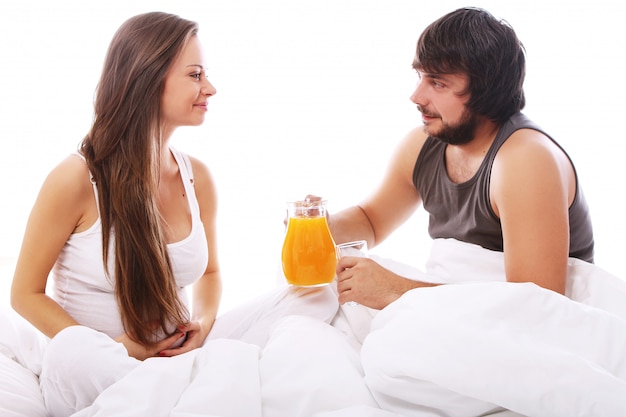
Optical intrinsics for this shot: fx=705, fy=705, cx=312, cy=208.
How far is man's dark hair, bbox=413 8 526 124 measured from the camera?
2002 mm

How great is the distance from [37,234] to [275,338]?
0.71 metres

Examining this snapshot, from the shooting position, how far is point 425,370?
47.9 inches

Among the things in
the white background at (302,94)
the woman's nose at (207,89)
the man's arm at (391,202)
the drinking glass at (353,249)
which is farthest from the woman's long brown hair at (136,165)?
the white background at (302,94)

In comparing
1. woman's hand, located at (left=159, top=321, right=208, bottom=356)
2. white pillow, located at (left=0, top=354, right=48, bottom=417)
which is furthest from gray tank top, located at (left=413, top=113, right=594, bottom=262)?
white pillow, located at (left=0, top=354, right=48, bottom=417)

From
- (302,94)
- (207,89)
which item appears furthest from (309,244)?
(302,94)

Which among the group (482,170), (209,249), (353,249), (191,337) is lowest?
(191,337)

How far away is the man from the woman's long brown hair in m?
0.52

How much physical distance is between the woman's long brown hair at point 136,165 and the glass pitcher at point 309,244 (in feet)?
1.22

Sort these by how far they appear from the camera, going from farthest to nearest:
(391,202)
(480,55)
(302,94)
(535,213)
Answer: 1. (302,94)
2. (391,202)
3. (480,55)
4. (535,213)

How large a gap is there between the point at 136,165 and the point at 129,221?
0.17m

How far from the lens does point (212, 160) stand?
406 cm

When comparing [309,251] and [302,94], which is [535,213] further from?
[302,94]

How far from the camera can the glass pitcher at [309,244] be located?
1.84 m

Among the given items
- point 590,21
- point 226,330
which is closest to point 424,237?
point 590,21
